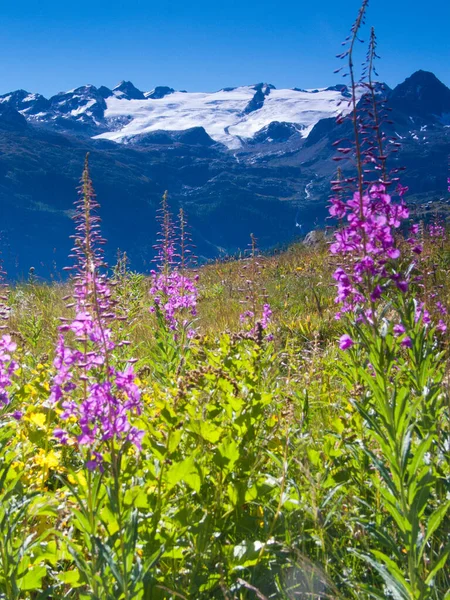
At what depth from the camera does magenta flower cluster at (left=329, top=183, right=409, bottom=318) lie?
8.86ft

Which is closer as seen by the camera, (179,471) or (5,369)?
(179,471)

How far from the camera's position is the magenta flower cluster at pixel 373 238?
2.70 metres

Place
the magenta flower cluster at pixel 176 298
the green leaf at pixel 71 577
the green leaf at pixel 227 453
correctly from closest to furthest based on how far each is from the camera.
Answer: the green leaf at pixel 71 577 → the green leaf at pixel 227 453 → the magenta flower cluster at pixel 176 298

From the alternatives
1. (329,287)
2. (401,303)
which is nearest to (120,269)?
(329,287)

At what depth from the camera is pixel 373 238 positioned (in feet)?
9.09

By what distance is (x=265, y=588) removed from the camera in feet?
7.15

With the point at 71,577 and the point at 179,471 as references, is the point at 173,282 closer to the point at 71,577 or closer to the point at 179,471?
the point at 179,471

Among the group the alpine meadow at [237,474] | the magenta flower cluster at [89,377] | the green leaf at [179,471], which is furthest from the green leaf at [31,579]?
the green leaf at [179,471]

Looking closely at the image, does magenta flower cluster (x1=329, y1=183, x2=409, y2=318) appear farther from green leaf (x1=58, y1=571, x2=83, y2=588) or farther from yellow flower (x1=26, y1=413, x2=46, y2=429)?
yellow flower (x1=26, y1=413, x2=46, y2=429)

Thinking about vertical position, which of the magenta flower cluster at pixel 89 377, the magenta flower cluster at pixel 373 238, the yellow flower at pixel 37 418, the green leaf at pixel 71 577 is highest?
the magenta flower cluster at pixel 373 238

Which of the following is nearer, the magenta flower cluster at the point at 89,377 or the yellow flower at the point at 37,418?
the magenta flower cluster at the point at 89,377

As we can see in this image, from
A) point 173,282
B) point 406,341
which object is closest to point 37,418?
point 406,341

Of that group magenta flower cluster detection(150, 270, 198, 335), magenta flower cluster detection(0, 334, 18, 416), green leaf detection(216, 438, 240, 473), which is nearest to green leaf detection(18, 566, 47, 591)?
green leaf detection(216, 438, 240, 473)

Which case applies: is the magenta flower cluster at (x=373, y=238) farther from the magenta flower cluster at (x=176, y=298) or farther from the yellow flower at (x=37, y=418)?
the magenta flower cluster at (x=176, y=298)
